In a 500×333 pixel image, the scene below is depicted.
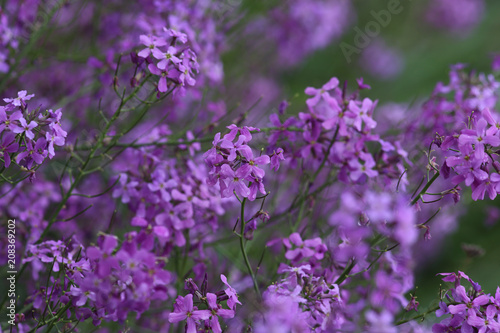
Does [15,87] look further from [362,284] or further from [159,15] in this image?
[362,284]

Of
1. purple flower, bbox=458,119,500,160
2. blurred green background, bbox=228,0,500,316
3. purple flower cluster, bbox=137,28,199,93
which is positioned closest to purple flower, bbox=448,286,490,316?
purple flower, bbox=458,119,500,160

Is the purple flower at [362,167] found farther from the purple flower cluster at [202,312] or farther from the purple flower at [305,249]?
the purple flower cluster at [202,312]

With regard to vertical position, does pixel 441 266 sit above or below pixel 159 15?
below

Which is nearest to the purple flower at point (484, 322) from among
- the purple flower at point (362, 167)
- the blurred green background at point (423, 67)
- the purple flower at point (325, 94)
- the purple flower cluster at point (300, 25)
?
the purple flower at point (362, 167)

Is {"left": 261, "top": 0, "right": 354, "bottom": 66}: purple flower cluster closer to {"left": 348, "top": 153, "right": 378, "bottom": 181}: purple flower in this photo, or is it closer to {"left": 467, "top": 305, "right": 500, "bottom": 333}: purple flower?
{"left": 348, "top": 153, "right": 378, "bottom": 181}: purple flower

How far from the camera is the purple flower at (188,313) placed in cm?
137

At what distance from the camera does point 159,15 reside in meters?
2.42

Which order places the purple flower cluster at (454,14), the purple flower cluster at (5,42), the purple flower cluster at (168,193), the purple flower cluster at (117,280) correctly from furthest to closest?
the purple flower cluster at (454,14), the purple flower cluster at (5,42), the purple flower cluster at (168,193), the purple flower cluster at (117,280)

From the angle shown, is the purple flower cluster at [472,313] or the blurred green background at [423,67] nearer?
the purple flower cluster at [472,313]

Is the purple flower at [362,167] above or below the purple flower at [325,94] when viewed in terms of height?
below

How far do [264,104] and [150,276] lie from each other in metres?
2.71

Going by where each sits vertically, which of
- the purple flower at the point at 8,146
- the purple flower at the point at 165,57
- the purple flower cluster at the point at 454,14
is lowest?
the purple flower cluster at the point at 454,14

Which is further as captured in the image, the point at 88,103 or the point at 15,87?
the point at 88,103

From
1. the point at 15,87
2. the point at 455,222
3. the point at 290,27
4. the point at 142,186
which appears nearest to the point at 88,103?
the point at 15,87
